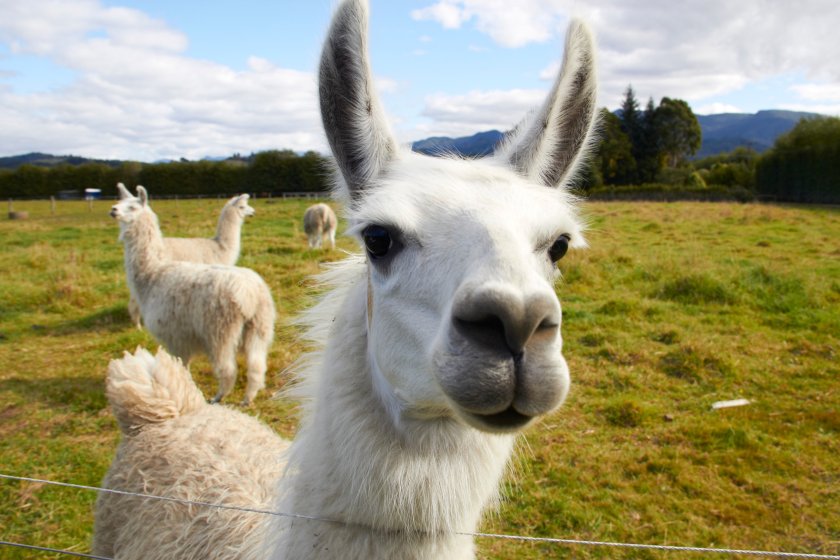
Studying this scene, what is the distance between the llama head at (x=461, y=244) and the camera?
110cm

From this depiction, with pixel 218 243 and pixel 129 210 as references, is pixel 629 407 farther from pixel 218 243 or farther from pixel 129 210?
pixel 218 243

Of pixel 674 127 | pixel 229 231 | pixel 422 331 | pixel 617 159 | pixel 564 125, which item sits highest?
pixel 674 127

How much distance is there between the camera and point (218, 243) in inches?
394

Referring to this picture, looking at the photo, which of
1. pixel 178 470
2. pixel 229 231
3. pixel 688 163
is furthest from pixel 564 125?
pixel 688 163

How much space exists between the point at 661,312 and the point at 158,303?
6836 mm

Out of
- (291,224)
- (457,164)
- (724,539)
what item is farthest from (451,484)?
(291,224)

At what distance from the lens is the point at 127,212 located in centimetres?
739

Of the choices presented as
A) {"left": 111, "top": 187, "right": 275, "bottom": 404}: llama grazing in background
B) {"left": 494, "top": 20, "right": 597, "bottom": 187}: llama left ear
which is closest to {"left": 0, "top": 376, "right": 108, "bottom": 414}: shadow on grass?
{"left": 111, "top": 187, "right": 275, "bottom": 404}: llama grazing in background

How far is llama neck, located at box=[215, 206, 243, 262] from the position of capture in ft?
33.0

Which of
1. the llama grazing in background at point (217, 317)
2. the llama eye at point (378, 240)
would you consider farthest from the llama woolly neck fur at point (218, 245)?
the llama eye at point (378, 240)

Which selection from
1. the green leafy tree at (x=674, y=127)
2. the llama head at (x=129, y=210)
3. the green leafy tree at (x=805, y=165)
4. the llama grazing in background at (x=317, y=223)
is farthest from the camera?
the green leafy tree at (x=674, y=127)

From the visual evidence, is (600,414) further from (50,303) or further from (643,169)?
(643,169)

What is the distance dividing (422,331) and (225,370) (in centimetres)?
438

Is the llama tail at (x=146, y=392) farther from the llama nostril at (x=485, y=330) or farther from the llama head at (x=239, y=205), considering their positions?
the llama head at (x=239, y=205)
